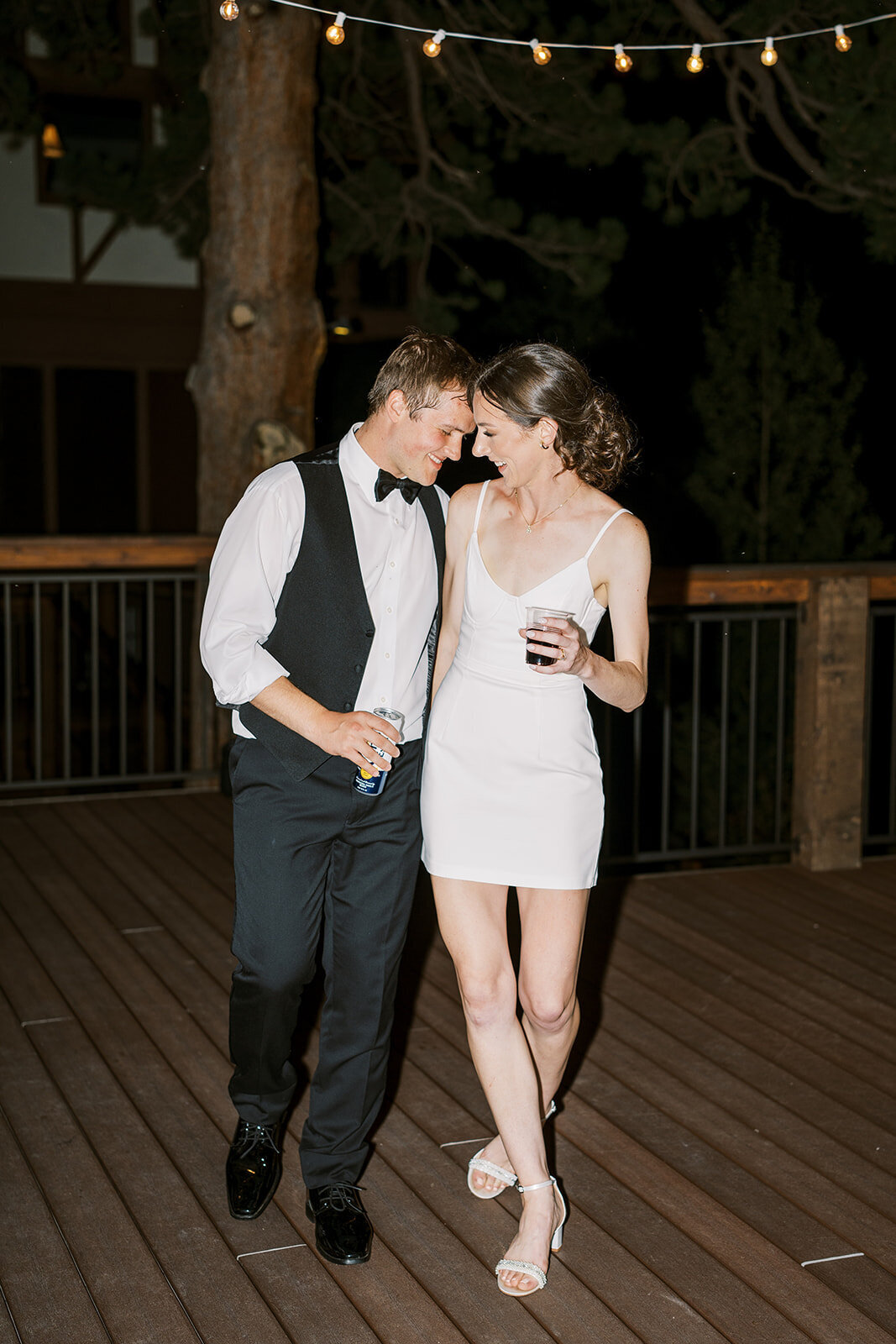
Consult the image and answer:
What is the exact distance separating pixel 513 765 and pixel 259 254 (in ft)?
16.0

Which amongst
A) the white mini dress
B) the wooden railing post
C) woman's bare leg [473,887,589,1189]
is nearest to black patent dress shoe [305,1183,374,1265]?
woman's bare leg [473,887,589,1189]

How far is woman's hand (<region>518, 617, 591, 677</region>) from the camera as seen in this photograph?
2.24 m

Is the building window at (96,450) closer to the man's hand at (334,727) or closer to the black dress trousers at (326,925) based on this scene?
the black dress trousers at (326,925)

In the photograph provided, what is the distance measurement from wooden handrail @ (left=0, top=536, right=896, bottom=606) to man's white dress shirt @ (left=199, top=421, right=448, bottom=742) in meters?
2.49

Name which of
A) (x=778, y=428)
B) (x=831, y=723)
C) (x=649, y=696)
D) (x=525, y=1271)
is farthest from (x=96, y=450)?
(x=525, y=1271)

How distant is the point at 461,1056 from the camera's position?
3.65 meters

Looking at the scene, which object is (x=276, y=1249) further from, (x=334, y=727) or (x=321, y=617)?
(x=321, y=617)

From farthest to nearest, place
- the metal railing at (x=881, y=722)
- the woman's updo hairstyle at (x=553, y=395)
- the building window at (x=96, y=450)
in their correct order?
the building window at (x=96, y=450)
the metal railing at (x=881, y=722)
the woman's updo hairstyle at (x=553, y=395)

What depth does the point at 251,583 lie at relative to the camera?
8.16 feet

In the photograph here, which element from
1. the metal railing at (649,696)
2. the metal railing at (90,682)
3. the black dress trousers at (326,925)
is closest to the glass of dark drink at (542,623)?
the black dress trousers at (326,925)

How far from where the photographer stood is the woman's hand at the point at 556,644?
2.24 meters

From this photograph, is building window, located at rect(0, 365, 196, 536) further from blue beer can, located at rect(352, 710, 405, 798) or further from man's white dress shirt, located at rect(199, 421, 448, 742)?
blue beer can, located at rect(352, 710, 405, 798)

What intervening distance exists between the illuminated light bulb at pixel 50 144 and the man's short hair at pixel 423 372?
11644mm

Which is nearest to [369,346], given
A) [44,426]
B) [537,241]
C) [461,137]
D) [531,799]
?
[461,137]
